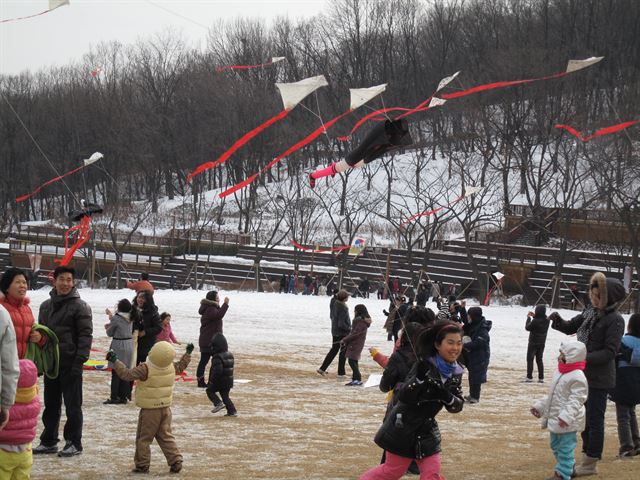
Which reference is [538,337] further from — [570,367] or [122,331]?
[570,367]

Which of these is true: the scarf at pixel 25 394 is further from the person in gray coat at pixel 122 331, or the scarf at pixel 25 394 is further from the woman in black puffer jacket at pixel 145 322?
the woman in black puffer jacket at pixel 145 322

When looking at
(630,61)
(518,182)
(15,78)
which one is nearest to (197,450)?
(518,182)

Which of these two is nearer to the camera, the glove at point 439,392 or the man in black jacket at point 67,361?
the glove at point 439,392

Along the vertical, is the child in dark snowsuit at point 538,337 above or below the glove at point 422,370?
below

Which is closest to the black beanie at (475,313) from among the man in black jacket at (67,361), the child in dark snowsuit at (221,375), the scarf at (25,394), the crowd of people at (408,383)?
the child in dark snowsuit at (221,375)

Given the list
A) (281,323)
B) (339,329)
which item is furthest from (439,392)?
(281,323)

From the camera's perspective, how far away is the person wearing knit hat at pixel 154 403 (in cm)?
760

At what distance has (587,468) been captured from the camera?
754 centimetres

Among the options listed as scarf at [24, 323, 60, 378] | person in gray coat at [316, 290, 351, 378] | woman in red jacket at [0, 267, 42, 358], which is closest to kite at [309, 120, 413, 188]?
woman in red jacket at [0, 267, 42, 358]

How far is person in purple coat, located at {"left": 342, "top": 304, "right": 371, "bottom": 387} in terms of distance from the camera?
1474cm

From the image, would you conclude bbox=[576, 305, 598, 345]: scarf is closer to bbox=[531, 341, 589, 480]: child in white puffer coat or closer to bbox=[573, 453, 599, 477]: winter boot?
bbox=[531, 341, 589, 480]: child in white puffer coat

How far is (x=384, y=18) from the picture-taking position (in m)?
72.1

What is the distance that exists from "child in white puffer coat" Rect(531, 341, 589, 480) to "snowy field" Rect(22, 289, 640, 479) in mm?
521

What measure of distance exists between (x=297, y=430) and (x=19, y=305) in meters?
3.93
